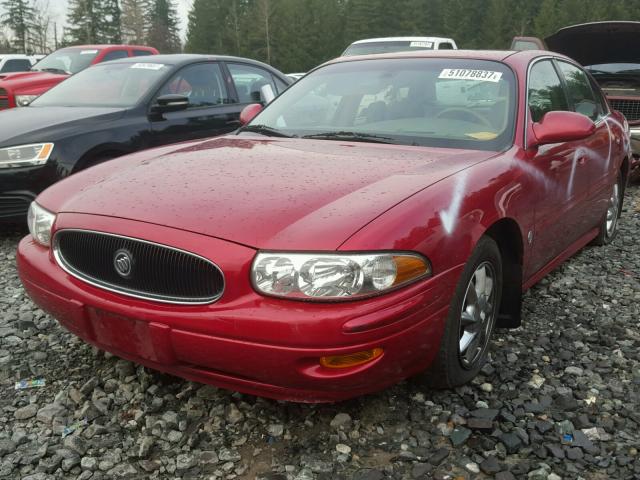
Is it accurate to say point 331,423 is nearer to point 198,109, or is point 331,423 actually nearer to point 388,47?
point 198,109

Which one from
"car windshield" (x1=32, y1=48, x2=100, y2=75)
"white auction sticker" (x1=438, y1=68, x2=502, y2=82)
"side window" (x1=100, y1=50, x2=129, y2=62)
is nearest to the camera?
"white auction sticker" (x1=438, y1=68, x2=502, y2=82)

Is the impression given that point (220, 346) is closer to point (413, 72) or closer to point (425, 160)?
point (425, 160)

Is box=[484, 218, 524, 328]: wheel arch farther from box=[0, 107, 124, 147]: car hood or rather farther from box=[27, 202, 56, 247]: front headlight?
box=[0, 107, 124, 147]: car hood

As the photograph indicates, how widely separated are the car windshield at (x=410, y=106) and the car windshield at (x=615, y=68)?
4945mm

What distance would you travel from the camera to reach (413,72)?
3389 millimetres

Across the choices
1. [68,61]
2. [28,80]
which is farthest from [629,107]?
[68,61]

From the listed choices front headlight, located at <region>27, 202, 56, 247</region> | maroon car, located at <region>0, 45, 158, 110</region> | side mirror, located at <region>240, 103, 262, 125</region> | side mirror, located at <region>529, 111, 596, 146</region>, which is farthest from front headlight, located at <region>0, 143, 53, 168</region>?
maroon car, located at <region>0, 45, 158, 110</region>

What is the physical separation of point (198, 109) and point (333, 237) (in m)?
4.41

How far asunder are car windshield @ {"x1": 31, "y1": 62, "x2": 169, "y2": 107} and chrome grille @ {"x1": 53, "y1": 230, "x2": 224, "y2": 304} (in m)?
3.44

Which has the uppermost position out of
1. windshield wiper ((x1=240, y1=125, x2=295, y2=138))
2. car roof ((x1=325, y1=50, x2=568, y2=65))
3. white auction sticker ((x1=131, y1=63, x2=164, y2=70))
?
car roof ((x1=325, y1=50, x2=568, y2=65))

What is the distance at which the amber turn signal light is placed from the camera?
6.67 feet

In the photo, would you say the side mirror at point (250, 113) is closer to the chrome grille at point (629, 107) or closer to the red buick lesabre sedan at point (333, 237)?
the red buick lesabre sedan at point (333, 237)

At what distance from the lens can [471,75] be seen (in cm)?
326

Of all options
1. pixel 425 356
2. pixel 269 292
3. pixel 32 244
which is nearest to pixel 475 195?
pixel 425 356
